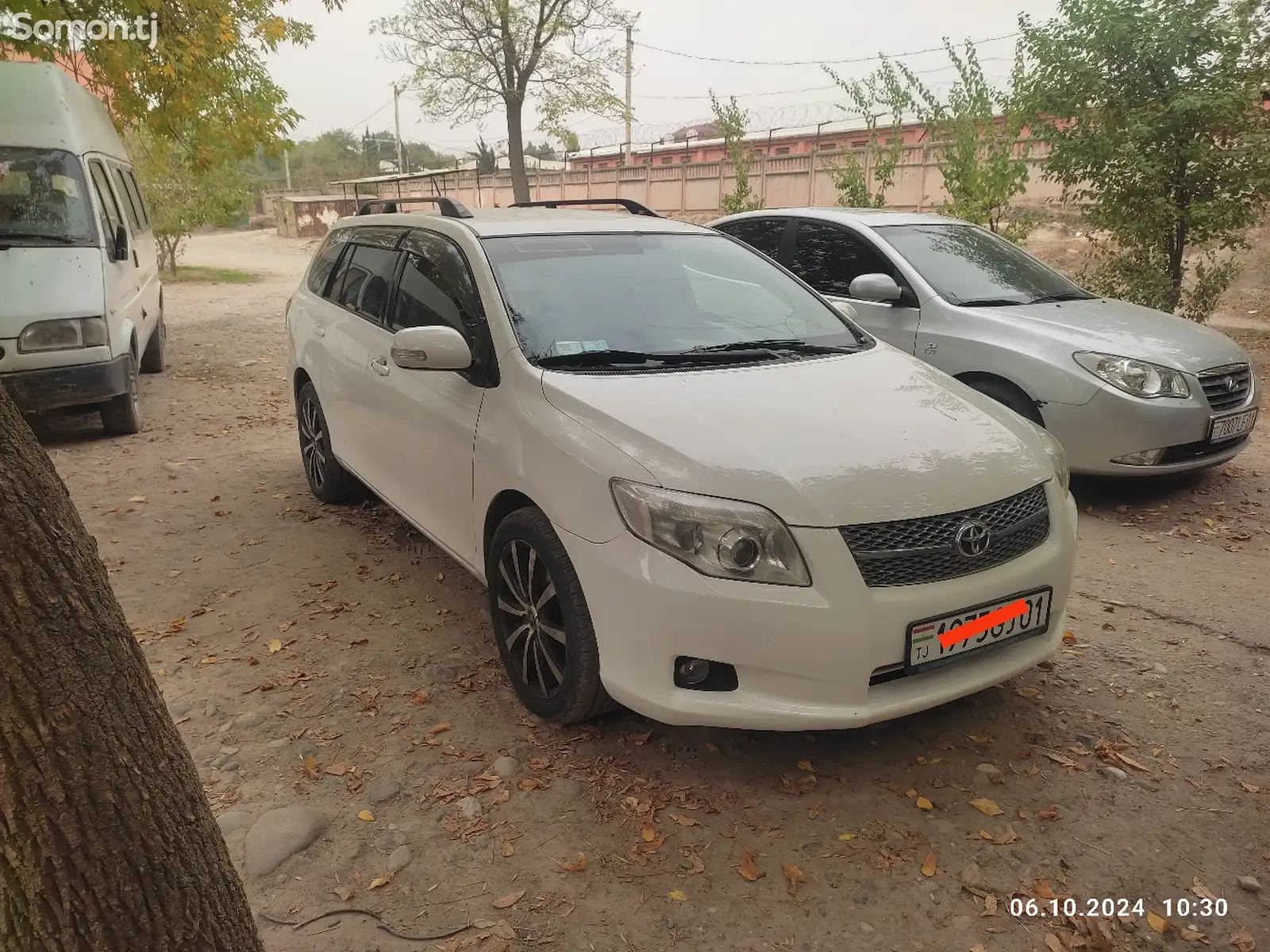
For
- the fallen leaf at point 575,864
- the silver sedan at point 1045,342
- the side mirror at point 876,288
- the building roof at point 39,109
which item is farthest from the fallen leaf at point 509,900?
the building roof at point 39,109

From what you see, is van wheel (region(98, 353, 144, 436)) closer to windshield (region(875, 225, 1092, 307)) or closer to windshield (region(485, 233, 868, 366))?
windshield (region(485, 233, 868, 366))

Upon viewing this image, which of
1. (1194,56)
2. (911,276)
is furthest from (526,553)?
(1194,56)

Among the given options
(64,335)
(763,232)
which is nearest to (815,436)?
(763,232)

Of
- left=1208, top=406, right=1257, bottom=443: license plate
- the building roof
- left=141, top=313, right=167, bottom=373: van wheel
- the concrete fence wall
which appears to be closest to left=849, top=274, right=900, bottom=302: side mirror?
left=1208, top=406, right=1257, bottom=443: license plate

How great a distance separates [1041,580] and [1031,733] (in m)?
0.61

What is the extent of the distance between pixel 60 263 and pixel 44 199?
0.69 m

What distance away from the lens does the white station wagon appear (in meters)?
2.61

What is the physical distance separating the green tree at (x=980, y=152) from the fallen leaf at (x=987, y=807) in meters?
9.38

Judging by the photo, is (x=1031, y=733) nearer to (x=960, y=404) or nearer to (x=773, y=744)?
(x=773, y=744)

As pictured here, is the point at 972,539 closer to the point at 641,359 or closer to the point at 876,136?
the point at 641,359

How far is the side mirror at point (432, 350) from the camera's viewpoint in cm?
333

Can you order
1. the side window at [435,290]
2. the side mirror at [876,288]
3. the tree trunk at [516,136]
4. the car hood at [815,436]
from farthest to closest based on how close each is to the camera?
the tree trunk at [516,136], the side mirror at [876,288], the side window at [435,290], the car hood at [815,436]

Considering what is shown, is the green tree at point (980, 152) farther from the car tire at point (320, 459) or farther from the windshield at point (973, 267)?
the car tire at point (320, 459)

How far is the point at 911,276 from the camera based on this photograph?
19.7 ft
